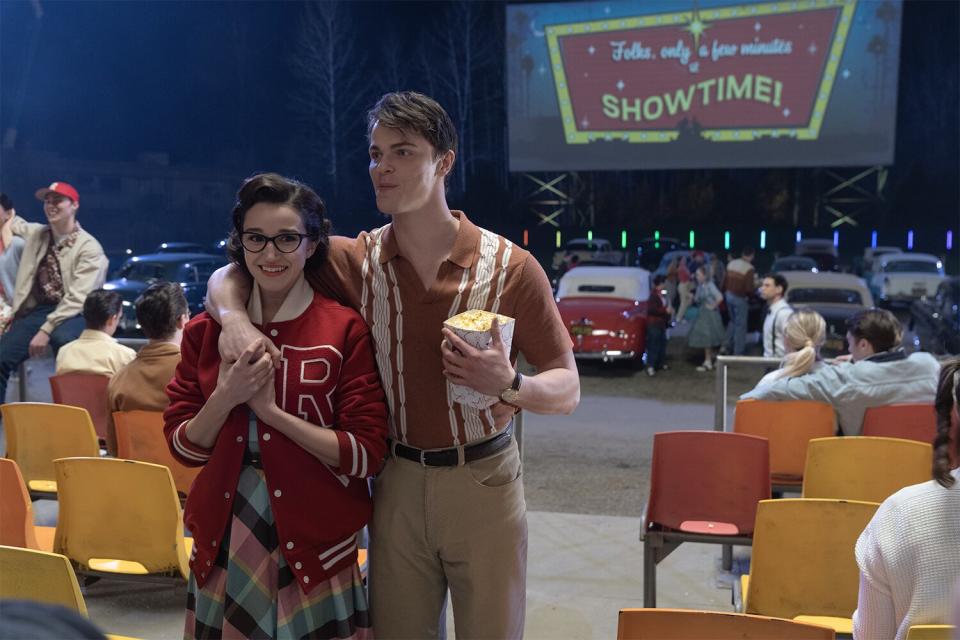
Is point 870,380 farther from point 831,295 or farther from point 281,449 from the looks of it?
point 831,295

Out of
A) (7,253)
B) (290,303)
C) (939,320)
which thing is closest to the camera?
(290,303)

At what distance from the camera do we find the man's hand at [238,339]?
1770 millimetres

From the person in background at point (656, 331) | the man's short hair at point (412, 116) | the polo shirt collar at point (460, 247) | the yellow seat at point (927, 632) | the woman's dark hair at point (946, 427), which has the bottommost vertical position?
the person in background at point (656, 331)

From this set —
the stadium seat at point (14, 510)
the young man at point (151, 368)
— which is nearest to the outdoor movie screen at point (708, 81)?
the young man at point (151, 368)

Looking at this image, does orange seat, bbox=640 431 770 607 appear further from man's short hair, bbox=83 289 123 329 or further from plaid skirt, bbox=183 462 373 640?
man's short hair, bbox=83 289 123 329

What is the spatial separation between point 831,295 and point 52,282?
8.95m

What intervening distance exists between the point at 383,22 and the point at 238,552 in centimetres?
1527

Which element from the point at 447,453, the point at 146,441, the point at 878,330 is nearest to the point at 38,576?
the point at 447,453

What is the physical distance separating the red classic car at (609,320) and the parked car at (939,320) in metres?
3.62

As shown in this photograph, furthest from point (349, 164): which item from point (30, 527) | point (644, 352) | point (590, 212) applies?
point (30, 527)

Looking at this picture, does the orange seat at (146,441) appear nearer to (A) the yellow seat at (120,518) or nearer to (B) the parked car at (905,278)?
(A) the yellow seat at (120,518)

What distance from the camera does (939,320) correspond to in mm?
11617

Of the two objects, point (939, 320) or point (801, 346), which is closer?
point (801, 346)

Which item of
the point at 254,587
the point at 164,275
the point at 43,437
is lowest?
the point at 43,437
